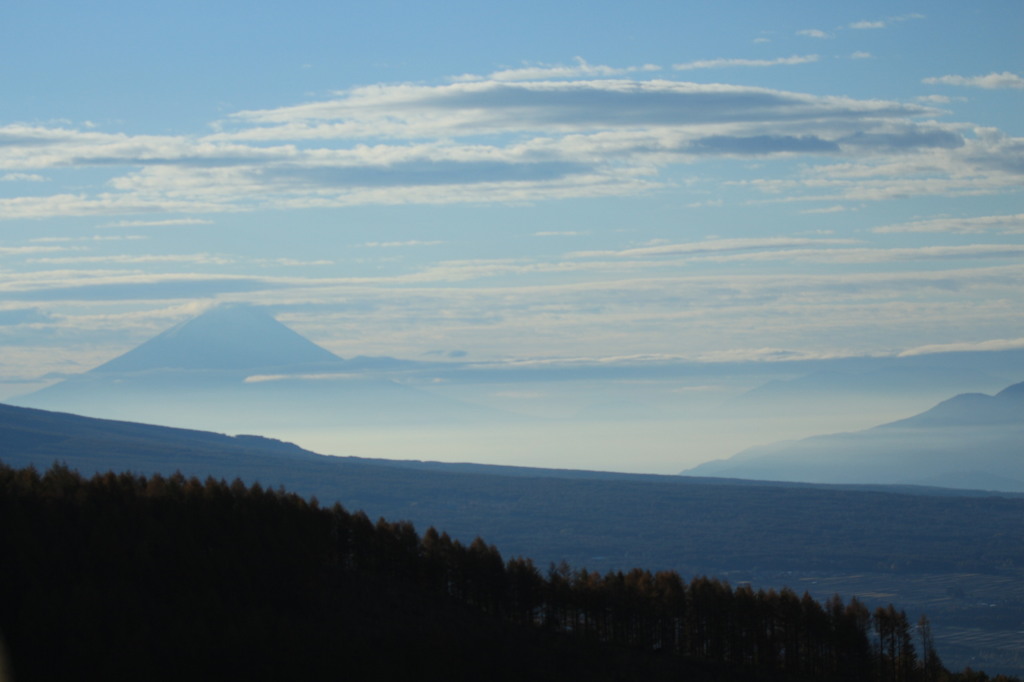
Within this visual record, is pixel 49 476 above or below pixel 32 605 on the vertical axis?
above

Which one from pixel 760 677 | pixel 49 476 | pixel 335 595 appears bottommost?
pixel 760 677

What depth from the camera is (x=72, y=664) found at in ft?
229

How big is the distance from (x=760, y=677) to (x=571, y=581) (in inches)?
869

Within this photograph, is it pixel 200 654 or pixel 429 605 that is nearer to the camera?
pixel 200 654

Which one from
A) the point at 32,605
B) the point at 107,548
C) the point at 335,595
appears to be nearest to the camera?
the point at 32,605

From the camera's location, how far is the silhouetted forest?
76.4m

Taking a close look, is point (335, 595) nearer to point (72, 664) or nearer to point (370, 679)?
point (370, 679)

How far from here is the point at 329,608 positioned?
9256 cm

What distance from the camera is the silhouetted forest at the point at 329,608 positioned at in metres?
76.4

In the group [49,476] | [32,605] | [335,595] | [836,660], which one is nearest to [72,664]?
[32,605]

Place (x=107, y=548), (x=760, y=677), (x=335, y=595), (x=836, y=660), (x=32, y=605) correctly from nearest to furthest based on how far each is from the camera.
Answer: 1. (x=32, y=605)
2. (x=107, y=548)
3. (x=335, y=595)
4. (x=760, y=677)
5. (x=836, y=660)

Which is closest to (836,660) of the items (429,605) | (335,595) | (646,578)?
(646,578)

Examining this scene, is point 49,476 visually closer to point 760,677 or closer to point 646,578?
point 646,578

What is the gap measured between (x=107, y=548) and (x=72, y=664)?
2051 centimetres
